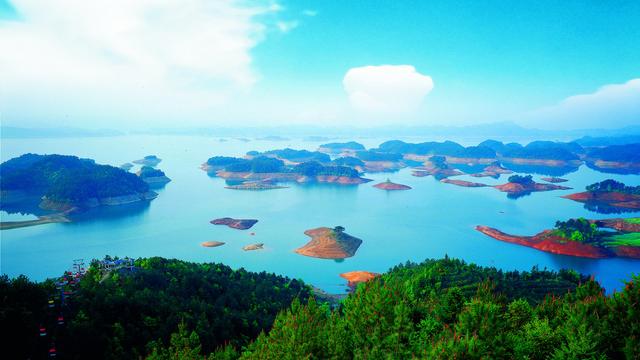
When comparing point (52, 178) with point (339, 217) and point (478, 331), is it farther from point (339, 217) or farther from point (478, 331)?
point (478, 331)

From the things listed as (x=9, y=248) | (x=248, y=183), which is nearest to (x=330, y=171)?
(x=248, y=183)

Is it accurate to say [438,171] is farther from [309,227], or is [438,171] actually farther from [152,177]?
[152,177]

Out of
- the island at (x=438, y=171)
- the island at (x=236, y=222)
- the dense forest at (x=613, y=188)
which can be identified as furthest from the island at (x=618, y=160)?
the island at (x=236, y=222)

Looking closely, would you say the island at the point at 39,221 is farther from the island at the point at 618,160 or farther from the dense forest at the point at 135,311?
the island at the point at 618,160

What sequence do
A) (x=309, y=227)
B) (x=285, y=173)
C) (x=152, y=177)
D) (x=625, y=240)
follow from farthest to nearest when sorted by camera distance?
1. (x=285, y=173)
2. (x=152, y=177)
3. (x=309, y=227)
4. (x=625, y=240)

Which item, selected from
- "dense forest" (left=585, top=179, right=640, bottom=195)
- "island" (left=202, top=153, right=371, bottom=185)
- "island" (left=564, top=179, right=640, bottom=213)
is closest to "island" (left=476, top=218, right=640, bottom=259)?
"island" (left=564, top=179, right=640, bottom=213)

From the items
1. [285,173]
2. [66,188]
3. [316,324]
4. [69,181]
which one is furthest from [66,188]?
[316,324]
